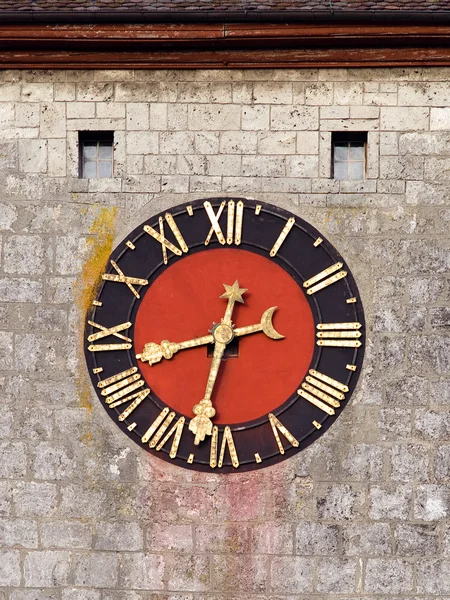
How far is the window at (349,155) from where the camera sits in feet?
48.3

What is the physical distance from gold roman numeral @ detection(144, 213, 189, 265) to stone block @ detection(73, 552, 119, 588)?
2.25 metres

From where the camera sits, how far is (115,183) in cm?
1466

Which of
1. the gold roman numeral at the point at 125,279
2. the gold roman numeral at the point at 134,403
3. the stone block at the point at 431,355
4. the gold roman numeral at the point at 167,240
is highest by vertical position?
the gold roman numeral at the point at 167,240

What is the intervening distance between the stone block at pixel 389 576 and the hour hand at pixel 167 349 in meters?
2.05

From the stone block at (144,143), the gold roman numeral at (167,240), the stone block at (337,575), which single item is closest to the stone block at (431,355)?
the stone block at (337,575)

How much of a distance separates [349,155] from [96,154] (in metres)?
1.94

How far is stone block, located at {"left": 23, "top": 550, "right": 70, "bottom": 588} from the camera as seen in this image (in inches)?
566

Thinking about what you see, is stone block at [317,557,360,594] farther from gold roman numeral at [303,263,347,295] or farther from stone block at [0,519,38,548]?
stone block at [0,519,38,548]

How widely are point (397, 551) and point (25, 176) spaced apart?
3.99m

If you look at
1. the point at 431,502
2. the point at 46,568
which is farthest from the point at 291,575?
the point at 46,568

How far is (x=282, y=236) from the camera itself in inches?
572

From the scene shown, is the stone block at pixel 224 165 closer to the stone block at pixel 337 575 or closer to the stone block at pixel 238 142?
the stone block at pixel 238 142

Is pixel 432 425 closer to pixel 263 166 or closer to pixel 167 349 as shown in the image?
pixel 167 349

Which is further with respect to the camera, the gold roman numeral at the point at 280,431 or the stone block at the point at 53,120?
the stone block at the point at 53,120
